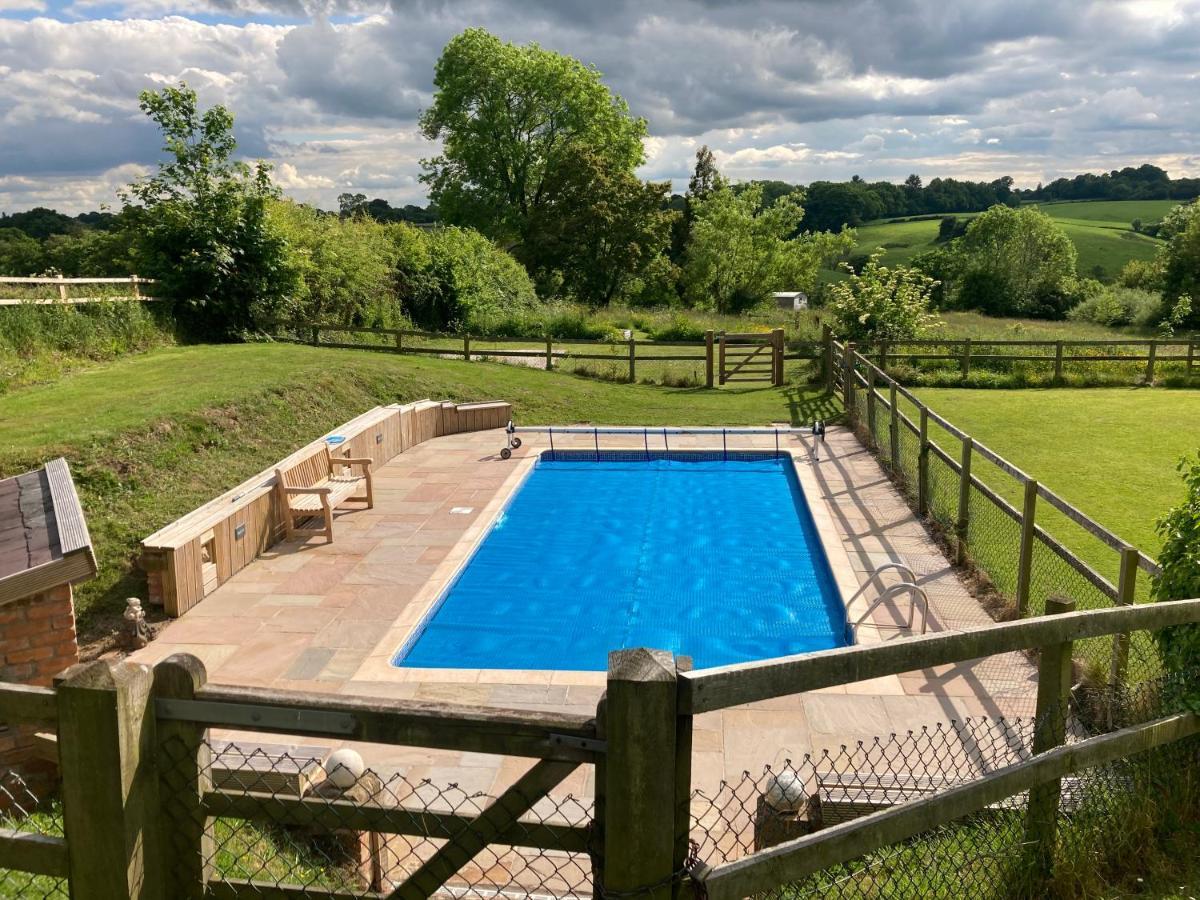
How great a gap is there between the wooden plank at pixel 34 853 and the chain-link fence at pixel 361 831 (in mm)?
300

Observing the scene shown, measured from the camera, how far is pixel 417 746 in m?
2.22

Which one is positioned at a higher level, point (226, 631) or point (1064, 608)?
point (1064, 608)

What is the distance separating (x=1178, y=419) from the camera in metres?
16.2

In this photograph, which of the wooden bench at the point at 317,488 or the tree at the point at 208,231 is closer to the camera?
the wooden bench at the point at 317,488

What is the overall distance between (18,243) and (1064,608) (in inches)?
2536

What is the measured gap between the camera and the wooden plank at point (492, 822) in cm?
227

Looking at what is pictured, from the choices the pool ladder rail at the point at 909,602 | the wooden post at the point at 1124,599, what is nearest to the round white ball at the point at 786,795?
the wooden post at the point at 1124,599

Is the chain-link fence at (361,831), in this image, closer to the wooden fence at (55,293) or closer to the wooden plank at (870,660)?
the wooden plank at (870,660)

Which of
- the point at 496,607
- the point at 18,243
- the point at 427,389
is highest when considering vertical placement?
the point at 18,243

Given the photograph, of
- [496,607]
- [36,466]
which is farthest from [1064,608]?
[36,466]

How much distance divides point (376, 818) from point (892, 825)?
56.1 inches

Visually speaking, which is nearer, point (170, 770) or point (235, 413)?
point (170, 770)

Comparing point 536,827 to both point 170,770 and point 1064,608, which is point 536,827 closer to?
point 170,770

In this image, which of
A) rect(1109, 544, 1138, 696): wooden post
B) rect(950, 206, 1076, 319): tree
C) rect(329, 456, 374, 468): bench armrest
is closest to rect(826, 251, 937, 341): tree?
rect(329, 456, 374, 468): bench armrest
